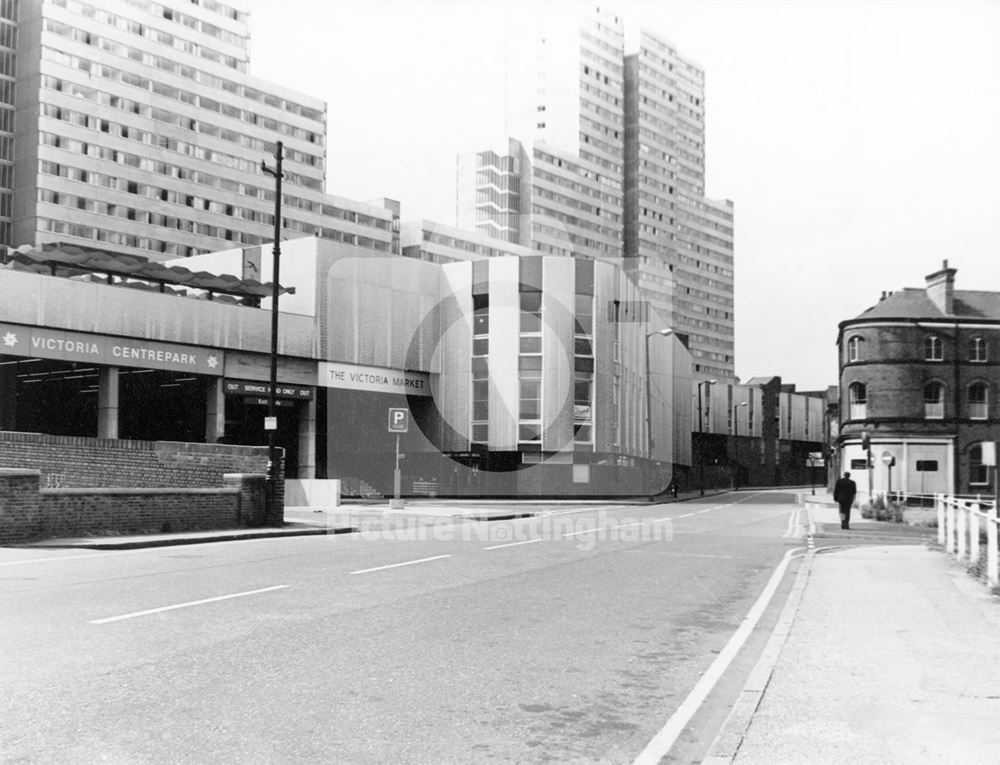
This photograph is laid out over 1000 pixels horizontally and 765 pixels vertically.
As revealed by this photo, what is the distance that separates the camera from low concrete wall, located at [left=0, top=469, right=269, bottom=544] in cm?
1705

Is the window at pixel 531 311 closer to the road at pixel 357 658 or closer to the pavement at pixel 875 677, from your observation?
the road at pixel 357 658

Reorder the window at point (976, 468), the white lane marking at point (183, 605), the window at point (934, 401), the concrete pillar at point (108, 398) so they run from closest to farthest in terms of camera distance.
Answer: the white lane marking at point (183, 605), the concrete pillar at point (108, 398), the window at point (976, 468), the window at point (934, 401)

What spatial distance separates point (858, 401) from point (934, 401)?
426 cm

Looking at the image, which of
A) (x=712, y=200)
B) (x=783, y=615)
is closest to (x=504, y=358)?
(x=783, y=615)

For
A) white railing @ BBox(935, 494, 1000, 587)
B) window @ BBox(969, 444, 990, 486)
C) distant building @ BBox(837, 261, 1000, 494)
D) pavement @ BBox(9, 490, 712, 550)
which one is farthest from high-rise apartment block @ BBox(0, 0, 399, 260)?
white railing @ BBox(935, 494, 1000, 587)

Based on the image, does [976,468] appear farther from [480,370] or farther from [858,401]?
[480,370]

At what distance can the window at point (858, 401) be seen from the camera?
6066cm

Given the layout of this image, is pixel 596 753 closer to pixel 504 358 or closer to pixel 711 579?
→ pixel 711 579

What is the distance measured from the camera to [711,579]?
14023mm

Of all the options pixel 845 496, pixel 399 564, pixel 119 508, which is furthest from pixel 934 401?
pixel 399 564

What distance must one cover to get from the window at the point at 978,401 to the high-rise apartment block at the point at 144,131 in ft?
231

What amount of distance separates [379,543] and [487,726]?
13682 millimetres

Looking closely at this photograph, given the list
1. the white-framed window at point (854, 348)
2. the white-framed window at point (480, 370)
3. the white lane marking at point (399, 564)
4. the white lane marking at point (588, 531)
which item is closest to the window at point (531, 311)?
the white-framed window at point (480, 370)

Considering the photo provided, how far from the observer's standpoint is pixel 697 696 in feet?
21.6
